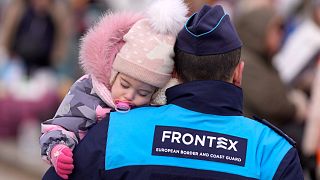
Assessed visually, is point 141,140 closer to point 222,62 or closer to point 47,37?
point 222,62

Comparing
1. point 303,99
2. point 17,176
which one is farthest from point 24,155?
point 303,99

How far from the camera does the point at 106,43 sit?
11.8 feet

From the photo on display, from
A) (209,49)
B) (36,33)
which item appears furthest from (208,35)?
(36,33)

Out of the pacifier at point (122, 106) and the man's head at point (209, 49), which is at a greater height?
the man's head at point (209, 49)

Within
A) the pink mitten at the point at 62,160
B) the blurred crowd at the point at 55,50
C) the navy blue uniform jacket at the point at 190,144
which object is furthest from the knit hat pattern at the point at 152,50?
the blurred crowd at the point at 55,50

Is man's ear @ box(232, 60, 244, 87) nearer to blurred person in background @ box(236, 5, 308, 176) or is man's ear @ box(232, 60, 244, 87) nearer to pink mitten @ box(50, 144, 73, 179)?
pink mitten @ box(50, 144, 73, 179)

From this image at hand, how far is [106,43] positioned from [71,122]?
303 mm

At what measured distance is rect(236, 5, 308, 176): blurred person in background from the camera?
640 cm

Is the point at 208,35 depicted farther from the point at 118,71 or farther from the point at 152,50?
the point at 118,71

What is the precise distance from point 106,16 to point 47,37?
758 cm

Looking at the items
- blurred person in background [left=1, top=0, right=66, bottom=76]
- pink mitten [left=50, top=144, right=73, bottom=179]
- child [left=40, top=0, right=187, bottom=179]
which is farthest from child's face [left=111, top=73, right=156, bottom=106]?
blurred person in background [left=1, top=0, right=66, bottom=76]

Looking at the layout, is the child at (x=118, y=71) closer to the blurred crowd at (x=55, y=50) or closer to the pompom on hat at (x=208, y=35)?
the pompom on hat at (x=208, y=35)

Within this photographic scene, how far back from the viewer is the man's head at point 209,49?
3.38m

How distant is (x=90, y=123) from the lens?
11.7 ft
